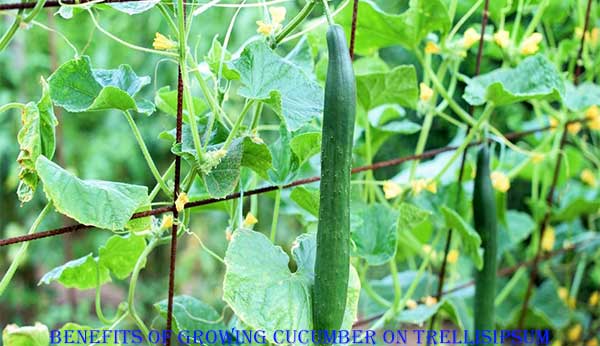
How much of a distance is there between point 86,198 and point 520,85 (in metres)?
0.62

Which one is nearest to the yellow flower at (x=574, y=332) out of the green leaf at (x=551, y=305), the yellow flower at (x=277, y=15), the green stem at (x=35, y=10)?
the green leaf at (x=551, y=305)

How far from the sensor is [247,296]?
2.56 ft

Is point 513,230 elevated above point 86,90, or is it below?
below

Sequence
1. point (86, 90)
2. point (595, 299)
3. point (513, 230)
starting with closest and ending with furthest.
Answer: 1. point (86, 90)
2. point (513, 230)
3. point (595, 299)

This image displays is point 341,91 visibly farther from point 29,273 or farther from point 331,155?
point 29,273

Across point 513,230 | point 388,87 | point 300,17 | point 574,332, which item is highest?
point 300,17

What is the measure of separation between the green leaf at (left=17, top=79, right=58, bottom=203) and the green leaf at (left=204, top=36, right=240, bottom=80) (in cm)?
18

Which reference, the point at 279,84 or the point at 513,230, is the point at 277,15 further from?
the point at 513,230

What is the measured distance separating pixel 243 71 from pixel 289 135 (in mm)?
187

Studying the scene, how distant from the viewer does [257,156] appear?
865mm

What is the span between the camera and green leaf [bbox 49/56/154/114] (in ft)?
2.59

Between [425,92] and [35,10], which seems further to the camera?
[425,92]

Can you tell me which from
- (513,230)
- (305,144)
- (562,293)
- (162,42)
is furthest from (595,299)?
(162,42)

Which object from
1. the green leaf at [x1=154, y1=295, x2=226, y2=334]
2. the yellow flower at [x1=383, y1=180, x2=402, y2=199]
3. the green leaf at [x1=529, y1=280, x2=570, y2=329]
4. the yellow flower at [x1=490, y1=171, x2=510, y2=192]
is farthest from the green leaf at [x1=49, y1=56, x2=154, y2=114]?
the green leaf at [x1=529, y1=280, x2=570, y2=329]
